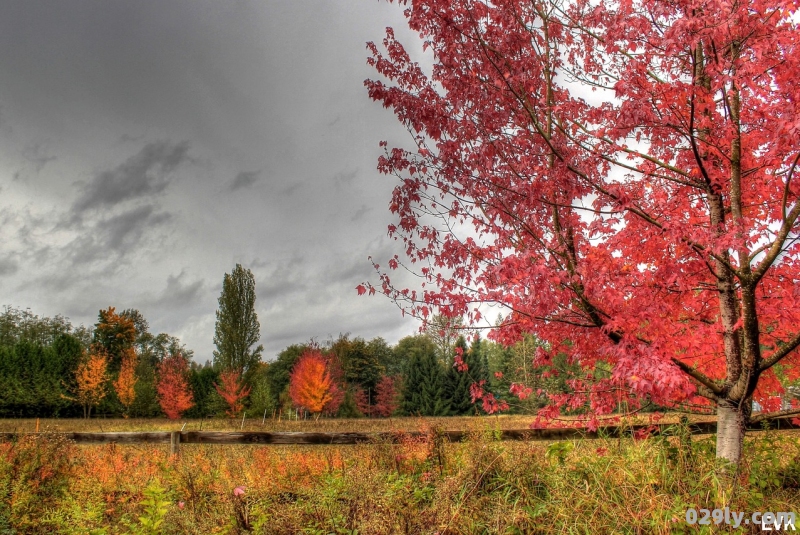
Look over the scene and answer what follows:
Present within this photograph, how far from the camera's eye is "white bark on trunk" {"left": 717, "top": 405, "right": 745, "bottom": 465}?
4.58 meters

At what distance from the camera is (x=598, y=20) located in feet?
16.3

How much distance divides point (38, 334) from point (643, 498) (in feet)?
223

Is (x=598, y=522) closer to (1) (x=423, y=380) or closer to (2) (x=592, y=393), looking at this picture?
(2) (x=592, y=393)

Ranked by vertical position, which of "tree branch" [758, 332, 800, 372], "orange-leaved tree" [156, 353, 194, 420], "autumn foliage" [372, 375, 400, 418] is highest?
"tree branch" [758, 332, 800, 372]

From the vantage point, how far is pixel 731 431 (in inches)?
182

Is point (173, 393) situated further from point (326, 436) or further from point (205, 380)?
point (326, 436)

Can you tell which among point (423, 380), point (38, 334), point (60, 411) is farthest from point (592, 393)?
point (38, 334)

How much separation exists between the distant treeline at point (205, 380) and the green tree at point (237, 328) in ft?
3.55

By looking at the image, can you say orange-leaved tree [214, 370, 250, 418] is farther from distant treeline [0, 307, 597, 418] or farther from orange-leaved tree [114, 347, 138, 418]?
orange-leaved tree [114, 347, 138, 418]

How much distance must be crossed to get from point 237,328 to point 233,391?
5.09 m

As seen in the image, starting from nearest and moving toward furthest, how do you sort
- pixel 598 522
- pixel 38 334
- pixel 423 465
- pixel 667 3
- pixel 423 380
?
pixel 598 522 → pixel 667 3 → pixel 423 465 → pixel 423 380 → pixel 38 334

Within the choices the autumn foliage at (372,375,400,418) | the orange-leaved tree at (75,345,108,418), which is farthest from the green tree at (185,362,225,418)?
the autumn foliage at (372,375,400,418)

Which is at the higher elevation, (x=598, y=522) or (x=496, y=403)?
(x=496, y=403)

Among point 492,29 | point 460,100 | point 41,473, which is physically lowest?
point 41,473
